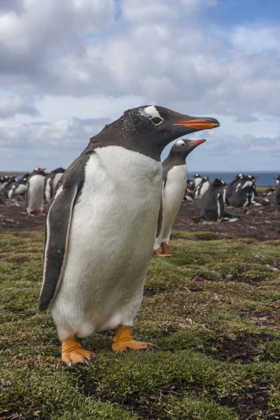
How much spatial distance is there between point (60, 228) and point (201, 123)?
151 centimetres

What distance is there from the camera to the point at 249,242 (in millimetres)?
13219

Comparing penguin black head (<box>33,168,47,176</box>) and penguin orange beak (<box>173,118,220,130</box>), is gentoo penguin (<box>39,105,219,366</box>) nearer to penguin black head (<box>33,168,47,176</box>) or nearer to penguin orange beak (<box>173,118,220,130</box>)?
penguin orange beak (<box>173,118,220,130</box>)

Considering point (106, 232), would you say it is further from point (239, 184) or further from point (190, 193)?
point (190, 193)

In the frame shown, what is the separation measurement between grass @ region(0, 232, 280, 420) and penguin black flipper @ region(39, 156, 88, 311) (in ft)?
2.29

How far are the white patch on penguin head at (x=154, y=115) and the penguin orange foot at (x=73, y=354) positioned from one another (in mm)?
2020

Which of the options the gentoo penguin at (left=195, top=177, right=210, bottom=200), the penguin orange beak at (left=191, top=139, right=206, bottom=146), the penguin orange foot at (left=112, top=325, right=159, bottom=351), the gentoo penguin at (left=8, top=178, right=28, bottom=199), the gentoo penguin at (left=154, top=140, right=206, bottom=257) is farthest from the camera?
the gentoo penguin at (left=8, top=178, right=28, bottom=199)

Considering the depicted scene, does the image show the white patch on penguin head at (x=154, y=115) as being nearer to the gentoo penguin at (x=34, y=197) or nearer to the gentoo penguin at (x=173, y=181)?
the gentoo penguin at (x=173, y=181)

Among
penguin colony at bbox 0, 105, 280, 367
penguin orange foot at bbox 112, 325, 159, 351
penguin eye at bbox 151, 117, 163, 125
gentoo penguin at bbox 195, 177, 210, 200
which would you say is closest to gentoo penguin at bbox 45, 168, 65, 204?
gentoo penguin at bbox 195, 177, 210, 200

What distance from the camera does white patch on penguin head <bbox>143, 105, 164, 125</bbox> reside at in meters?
4.15

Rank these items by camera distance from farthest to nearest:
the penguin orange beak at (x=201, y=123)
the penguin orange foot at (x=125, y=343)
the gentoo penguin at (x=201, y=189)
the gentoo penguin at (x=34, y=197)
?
1. the gentoo penguin at (x=201, y=189)
2. the gentoo penguin at (x=34, y=197)
3. the penguin orange foot at (x=125, y=343)
4. the penguin orange beak at (x=201, y=123)

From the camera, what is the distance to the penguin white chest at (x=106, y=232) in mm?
3932

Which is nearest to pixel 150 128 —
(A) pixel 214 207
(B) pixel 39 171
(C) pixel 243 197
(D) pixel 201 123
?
(D) pixel 201 123

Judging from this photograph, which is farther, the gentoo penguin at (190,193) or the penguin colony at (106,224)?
the gentoo penguin at (190,193)

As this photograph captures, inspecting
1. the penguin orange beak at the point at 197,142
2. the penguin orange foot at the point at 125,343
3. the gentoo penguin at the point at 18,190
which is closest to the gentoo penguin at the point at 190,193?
the gentoo penguin at the point at 18,190
